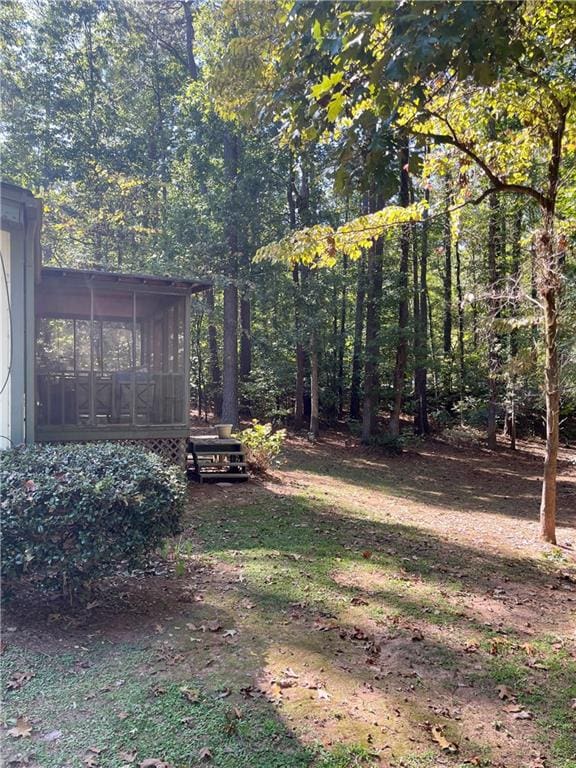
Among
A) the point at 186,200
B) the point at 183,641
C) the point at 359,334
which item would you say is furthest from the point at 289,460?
the point at 183,641

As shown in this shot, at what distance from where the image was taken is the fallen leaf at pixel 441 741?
2643mm

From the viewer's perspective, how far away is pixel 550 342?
22.9 feet

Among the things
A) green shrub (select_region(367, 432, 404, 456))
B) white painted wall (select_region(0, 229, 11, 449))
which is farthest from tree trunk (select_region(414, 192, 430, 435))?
white painted wall (select_region(0, 229, 11, 449))

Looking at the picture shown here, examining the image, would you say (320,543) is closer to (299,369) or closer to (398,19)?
(398,19)

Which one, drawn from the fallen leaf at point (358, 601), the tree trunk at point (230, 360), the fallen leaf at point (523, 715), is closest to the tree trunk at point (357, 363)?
the tree trunk at point (230, 360)

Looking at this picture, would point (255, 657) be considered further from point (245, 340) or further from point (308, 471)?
point (245, 340)

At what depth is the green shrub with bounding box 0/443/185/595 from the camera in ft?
11.3

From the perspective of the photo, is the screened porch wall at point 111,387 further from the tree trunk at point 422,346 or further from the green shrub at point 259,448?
the tree trunk at point 422,346

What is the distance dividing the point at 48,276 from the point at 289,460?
712 cm

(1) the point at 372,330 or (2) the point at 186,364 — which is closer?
(2) the point at 186,364

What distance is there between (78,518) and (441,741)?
2527 mm

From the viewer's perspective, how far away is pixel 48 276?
846 cm

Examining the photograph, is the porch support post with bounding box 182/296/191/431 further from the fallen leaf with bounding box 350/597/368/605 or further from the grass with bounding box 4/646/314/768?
the grass with bounding box 4/646/314/768

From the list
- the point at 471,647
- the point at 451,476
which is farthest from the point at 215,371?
the point at 471,647
